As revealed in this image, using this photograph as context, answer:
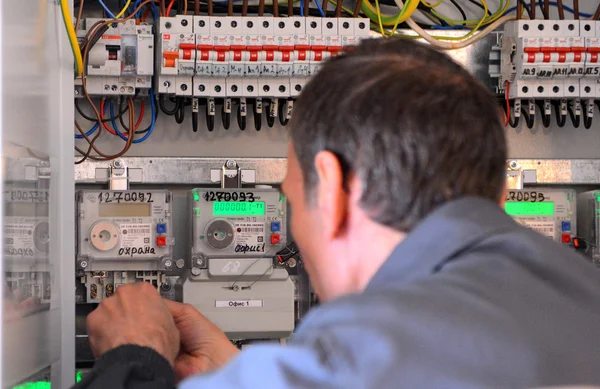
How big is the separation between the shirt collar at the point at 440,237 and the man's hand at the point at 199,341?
73cm

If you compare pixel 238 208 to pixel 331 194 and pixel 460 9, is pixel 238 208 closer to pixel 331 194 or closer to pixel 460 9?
pixel 460 9

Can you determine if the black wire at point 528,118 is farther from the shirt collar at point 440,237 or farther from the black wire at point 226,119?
the shirt collar at point 440,237

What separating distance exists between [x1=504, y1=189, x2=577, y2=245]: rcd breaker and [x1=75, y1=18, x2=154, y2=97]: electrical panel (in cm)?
152

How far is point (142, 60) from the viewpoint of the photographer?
2.98 meters

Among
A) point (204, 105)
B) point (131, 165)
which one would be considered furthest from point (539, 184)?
point (131, 165)

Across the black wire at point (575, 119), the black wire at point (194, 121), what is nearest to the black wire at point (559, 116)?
the black wire at point (575, 119)

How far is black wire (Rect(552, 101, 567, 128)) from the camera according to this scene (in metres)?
3.25

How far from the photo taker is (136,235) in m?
2.97

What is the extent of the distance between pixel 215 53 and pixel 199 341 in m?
1.61

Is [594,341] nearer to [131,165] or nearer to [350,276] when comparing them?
[350,276]

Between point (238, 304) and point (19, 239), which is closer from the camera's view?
point (19, 239)

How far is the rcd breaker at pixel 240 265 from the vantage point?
295 centimetres

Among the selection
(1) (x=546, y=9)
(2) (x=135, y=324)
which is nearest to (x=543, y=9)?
(1) (x=546, y=9)

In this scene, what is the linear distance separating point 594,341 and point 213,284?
223cm
